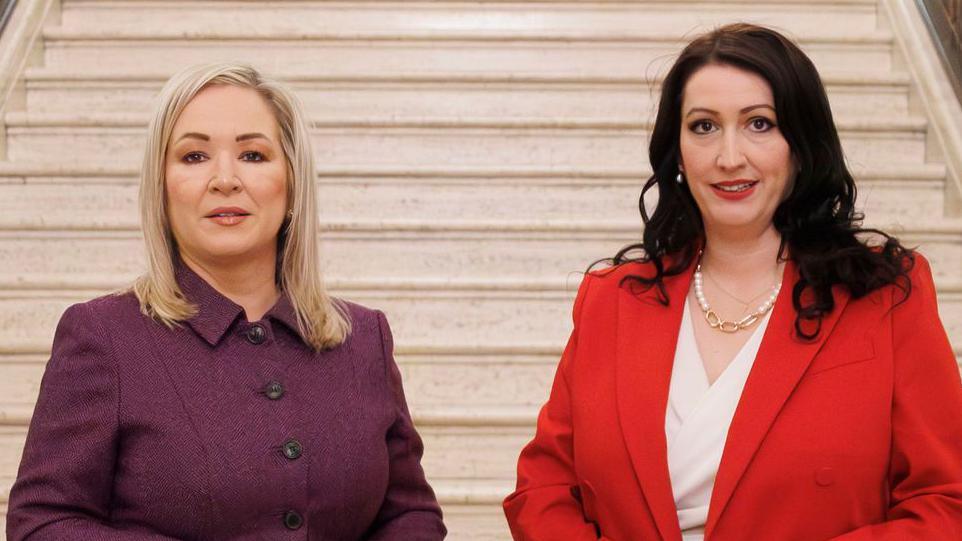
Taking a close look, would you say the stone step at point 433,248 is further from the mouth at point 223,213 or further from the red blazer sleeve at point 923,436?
the red blazer sleeve at point 923,436

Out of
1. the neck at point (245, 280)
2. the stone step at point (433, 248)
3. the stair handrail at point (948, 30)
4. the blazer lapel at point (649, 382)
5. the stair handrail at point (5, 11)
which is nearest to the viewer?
the blazer lapel at point (649, 382)

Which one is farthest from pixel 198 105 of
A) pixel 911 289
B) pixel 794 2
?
pixel 794 2

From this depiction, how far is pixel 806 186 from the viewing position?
6.13ft

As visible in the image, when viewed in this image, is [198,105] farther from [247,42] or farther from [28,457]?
[247,42]

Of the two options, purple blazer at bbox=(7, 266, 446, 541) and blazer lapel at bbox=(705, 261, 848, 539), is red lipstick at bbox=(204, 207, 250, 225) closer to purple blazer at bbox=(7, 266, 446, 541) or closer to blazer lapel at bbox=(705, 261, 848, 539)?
purple blazer at bbox=(7, 266, 446, 541)

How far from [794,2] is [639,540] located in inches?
135

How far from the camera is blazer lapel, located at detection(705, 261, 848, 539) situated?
1.74 m

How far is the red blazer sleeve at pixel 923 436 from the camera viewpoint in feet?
5.57

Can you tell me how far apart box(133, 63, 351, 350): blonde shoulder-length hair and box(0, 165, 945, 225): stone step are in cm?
194

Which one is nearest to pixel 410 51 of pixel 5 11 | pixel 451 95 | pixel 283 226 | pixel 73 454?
pixel 451 95

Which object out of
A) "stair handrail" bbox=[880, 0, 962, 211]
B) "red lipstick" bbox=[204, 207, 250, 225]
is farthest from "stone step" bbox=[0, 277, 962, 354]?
"red lipstick" bbox=[204, 207, 250, 225]

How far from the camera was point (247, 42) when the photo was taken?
450 centimetres

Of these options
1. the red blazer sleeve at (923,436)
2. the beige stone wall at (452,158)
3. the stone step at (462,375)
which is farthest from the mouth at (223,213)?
the stone step at (462,375)

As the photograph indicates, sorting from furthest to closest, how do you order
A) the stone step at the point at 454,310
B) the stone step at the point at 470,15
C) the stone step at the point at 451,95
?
1. the stone step at the point at 470,15
2. the stone step at the point at 451,95
3. the stone step at the point at 454,310
